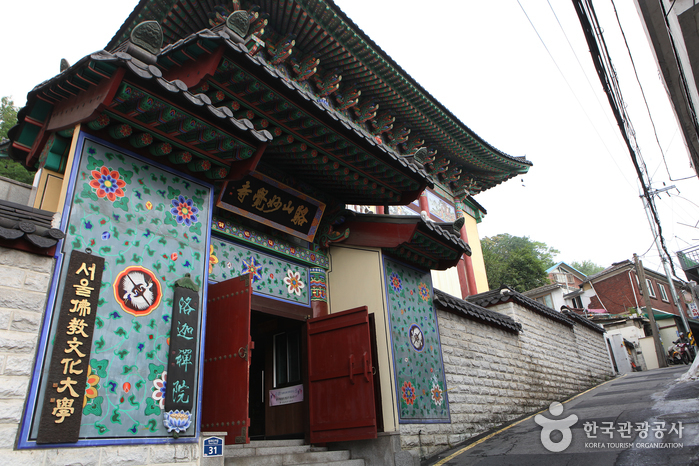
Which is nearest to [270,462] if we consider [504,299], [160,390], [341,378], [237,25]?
[341,378]

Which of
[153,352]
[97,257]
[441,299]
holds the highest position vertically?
[441,299]

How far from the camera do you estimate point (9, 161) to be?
13.4 m

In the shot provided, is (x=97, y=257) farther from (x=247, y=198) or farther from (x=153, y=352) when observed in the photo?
(x=247, y=198)

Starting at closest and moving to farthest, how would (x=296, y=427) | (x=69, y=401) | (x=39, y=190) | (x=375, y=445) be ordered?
(x=69, y=401) < (x=39, y=190) < (x=375, y=445) < (x=296, y=427)

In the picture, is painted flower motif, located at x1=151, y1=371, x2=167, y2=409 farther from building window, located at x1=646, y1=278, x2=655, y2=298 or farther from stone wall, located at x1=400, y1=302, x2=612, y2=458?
building window, located at x1=646, y1=278, x2=655, y2=298

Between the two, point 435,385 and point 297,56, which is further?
point 297,56

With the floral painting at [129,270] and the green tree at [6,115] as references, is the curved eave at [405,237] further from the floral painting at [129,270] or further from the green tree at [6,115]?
the green tree at [6,115]

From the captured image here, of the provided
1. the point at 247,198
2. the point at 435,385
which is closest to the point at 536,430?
the point at 435,385

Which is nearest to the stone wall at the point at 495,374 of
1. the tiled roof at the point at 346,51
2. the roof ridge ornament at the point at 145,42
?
the tiled roof at the point at 346,51

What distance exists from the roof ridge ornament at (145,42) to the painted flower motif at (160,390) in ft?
9.31

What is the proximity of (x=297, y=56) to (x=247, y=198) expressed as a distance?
3.80 m

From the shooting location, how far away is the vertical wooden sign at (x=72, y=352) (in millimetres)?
3332

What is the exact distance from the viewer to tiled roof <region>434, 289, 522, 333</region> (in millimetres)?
8391

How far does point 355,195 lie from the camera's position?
7.40 m
